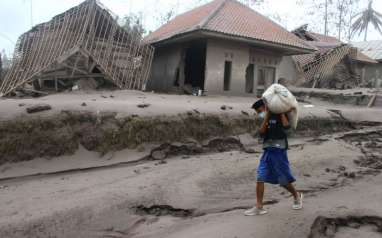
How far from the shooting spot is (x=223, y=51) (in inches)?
610

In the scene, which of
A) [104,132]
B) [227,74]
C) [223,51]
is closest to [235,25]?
[223,51]

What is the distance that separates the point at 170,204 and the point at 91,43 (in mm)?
9929

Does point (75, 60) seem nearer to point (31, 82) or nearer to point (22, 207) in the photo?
point (31, 82)

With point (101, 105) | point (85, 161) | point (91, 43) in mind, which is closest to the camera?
point (85, 161)

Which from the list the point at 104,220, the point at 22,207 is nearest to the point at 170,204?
the point at 104,220

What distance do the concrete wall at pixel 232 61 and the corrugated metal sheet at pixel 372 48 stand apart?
18234 mm

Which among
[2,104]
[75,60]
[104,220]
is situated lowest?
[104,220]

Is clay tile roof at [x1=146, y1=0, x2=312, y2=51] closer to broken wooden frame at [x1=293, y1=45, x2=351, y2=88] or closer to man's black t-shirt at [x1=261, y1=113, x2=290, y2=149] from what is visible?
broken wooden frame at [x1=293, y1=45, x2=351, y2=88]

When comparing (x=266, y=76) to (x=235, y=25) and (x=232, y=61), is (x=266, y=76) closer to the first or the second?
(x=232, y=61)

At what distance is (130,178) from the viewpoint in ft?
22.5

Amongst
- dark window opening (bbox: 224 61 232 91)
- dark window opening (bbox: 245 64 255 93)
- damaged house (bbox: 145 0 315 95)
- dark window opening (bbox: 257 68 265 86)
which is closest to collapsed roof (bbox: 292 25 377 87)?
damaged house (bbox: 145 0 315 95)

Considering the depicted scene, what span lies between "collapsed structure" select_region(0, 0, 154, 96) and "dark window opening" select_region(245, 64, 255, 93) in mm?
4561

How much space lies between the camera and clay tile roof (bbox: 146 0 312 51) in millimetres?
14711

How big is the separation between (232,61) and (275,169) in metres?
11.1
